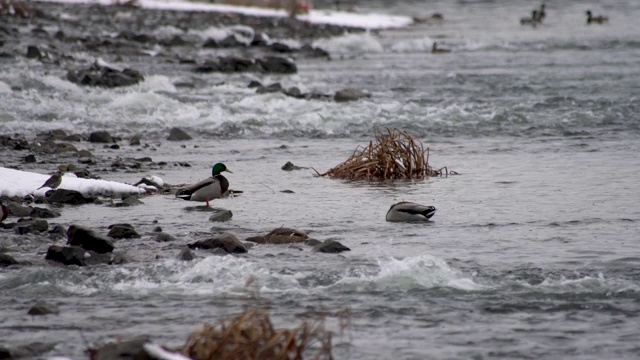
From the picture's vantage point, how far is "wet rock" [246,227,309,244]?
29.7 feet

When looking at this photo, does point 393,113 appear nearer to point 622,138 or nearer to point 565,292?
point 622,138

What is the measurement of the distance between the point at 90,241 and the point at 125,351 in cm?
305

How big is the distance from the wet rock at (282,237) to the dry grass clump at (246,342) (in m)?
3.59

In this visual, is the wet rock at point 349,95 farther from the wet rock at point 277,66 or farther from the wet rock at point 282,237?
the wet rock at point 282,237

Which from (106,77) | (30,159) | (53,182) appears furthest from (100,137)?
(106,77)

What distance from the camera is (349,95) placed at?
792 inches

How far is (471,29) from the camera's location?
4075cm

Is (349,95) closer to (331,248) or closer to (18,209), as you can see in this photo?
(18,209)

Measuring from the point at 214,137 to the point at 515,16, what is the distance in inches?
1304

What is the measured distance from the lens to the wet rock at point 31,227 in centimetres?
914

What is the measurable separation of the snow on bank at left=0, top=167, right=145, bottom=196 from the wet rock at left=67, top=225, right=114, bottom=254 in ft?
8.15

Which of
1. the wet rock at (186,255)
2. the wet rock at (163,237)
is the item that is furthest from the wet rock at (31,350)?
the wet rock at (163,237)

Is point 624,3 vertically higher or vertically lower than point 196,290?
higher

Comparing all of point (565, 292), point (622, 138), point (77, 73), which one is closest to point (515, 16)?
point (77, 73)
